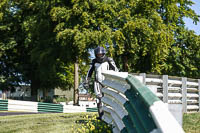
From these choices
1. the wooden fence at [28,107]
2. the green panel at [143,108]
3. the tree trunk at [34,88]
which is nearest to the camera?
Result: the green panel at [143,108]

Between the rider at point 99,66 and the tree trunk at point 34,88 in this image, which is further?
the tree trunk at point 34,88

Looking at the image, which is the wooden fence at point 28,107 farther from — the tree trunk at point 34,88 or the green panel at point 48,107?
the tree trunk at point 34,88

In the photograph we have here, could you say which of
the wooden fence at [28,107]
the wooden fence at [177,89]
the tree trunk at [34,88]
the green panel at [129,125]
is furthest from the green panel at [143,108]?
the tree trunk at [34,88]

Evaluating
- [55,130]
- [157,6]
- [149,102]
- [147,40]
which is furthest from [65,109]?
[149,102]

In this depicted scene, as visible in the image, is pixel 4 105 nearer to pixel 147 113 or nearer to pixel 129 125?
pixel 129 125

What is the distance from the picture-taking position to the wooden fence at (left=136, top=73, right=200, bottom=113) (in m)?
14.3

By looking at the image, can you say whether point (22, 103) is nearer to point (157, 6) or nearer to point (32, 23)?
point (32, 23)

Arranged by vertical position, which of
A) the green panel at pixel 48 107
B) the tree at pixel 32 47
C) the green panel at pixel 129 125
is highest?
the tree at pixel 32 47

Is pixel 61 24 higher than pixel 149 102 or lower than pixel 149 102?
higher

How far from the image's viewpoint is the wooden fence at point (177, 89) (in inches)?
565

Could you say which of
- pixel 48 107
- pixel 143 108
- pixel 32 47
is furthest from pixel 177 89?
pixel 32 47

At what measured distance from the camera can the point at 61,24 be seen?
27547 mm

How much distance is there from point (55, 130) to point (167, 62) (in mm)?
27740

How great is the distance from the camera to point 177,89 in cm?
1527
